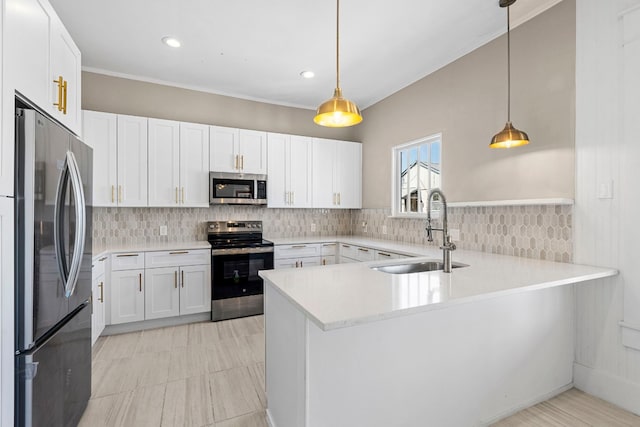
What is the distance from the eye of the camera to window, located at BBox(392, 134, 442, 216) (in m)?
3.63

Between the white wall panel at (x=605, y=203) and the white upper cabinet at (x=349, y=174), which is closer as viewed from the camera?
the white wall panel at (x=605, y=203)

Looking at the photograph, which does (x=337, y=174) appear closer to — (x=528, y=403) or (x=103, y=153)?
(x=103, y=153)

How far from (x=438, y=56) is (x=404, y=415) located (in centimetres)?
324

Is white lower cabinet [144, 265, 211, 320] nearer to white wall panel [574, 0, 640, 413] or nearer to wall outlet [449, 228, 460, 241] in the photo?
wall outlet [449, 228, 460, 241]

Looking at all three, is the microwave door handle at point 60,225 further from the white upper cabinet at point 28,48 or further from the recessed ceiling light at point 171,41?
the recessed ceiling light at point 171,41

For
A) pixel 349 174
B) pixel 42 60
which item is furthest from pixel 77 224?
pixel 349 174

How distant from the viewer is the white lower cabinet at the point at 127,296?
314 centimetres

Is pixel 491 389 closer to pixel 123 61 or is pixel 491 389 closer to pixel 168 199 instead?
pixel 168 199

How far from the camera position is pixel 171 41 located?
2920 millimetres

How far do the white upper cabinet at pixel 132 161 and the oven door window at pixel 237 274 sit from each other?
3.67 feet

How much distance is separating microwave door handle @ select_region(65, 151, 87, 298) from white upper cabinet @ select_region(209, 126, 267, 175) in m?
2.15

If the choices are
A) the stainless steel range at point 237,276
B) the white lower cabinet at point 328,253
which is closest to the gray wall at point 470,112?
the white lower cabinet at point 328,253

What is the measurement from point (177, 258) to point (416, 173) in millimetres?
3035

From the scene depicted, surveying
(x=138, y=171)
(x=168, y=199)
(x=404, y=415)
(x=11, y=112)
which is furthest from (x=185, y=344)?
(x=11, y=112)
